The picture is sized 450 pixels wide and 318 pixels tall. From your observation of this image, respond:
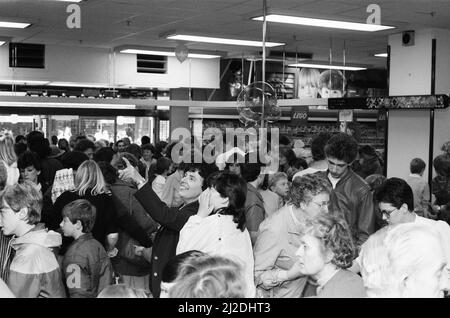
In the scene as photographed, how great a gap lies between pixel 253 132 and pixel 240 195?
681 centimetres

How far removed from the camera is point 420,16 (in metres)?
7.92

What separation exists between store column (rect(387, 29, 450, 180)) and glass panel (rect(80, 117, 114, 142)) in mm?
6253

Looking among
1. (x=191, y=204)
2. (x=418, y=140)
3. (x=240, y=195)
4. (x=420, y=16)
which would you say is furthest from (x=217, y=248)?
(x=418, y=140)

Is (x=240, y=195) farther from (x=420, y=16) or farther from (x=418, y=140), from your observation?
(x=418, y=140)

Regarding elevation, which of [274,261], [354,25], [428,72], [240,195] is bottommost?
[274,261]

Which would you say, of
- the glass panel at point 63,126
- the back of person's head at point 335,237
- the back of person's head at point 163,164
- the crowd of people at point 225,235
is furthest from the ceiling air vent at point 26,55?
the back of person's head at point 335,237

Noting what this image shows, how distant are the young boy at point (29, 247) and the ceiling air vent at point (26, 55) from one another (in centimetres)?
811

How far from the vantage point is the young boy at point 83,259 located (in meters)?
3.46

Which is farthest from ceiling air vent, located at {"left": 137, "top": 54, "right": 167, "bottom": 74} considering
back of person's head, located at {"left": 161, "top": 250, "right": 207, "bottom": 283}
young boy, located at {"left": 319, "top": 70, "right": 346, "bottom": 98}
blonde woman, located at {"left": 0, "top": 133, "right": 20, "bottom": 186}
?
back of person's head, located at {"left": 161, "top": 250, "right": 207, "bottom": 283}

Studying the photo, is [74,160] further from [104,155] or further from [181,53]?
[181,53]

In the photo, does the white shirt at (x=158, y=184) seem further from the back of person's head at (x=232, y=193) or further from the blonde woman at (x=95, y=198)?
the back of person's head at (x=232, y=193)

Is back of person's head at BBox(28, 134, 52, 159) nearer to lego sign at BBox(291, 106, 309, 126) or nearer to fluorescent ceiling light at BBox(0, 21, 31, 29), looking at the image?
fluorescent ceiling light at BBox(0, 21, 31, 29)

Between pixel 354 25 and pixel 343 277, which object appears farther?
pixel 354 25
